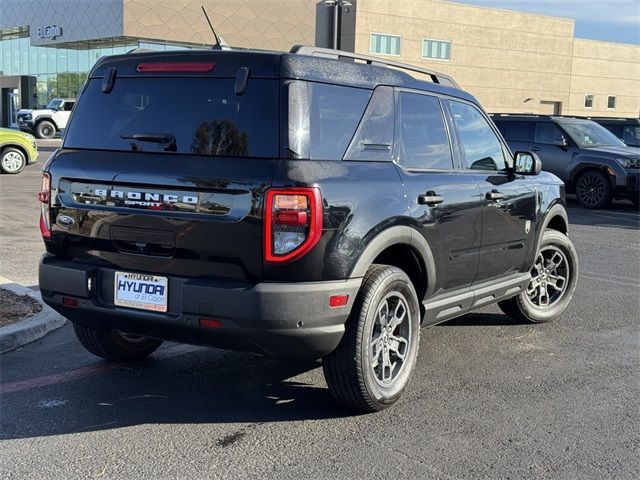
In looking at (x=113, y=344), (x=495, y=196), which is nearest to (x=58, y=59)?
(x=113, y=344)

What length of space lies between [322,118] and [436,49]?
2130 inches

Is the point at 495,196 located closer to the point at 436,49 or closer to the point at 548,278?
the point at 548,278

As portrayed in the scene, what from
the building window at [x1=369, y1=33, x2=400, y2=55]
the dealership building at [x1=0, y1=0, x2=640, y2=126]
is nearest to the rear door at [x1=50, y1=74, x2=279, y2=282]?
the dealership building at [x1=0, y1=0, x2=640, y2=126]

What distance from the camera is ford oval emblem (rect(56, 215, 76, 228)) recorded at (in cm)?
439

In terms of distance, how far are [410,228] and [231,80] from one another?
53.9 inches

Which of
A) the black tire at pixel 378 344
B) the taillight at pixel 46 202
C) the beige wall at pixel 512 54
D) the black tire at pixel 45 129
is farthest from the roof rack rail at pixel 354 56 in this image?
the beige wall at pixel 512 54

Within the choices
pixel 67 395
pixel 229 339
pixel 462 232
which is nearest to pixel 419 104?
pixel 462 232

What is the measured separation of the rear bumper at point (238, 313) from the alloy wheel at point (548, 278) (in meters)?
3.04

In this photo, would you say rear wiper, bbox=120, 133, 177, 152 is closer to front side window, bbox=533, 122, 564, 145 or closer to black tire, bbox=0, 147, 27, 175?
front side window, bbox=533, 122, 564, 145

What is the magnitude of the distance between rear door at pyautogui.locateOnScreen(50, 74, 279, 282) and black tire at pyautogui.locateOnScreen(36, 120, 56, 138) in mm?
37665

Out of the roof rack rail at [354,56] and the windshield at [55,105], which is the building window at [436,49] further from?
the roof rack rail at [354,56]

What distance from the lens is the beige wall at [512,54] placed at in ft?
178

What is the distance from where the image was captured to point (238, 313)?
151 inches

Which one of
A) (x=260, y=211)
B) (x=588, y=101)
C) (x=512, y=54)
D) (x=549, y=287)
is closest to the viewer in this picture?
(x=260, y=211)
